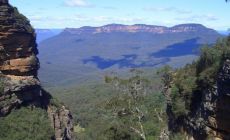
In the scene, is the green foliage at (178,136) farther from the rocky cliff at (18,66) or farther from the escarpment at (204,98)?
the rocky cliff at (18,66)

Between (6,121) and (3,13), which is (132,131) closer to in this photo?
(6,121)

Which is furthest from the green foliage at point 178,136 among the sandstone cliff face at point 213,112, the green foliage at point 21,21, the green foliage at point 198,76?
the green foliage at point 21,21

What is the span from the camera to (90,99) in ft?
552

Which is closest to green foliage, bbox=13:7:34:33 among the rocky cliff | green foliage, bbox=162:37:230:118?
the rocky cliff

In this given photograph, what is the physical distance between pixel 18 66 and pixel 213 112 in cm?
4538

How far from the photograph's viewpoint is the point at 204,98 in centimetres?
3488

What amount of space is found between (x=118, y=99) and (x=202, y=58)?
1632 centimetres

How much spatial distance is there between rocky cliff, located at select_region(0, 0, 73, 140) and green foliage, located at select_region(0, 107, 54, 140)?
114 centimetres

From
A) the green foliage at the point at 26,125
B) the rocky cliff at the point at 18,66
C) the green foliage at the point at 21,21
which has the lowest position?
the green foliage at the point at 26,125

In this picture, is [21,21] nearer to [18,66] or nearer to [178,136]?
[18,66]

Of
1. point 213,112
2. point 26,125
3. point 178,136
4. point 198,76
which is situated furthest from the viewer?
point 26,125

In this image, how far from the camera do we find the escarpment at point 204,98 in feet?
105

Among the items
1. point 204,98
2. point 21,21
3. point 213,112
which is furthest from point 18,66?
point 213,112

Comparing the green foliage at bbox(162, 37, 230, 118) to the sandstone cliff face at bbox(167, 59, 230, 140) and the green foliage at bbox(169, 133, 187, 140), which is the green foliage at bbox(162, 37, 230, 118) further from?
the green foliage at bbox(169, 133, 187, 140)
